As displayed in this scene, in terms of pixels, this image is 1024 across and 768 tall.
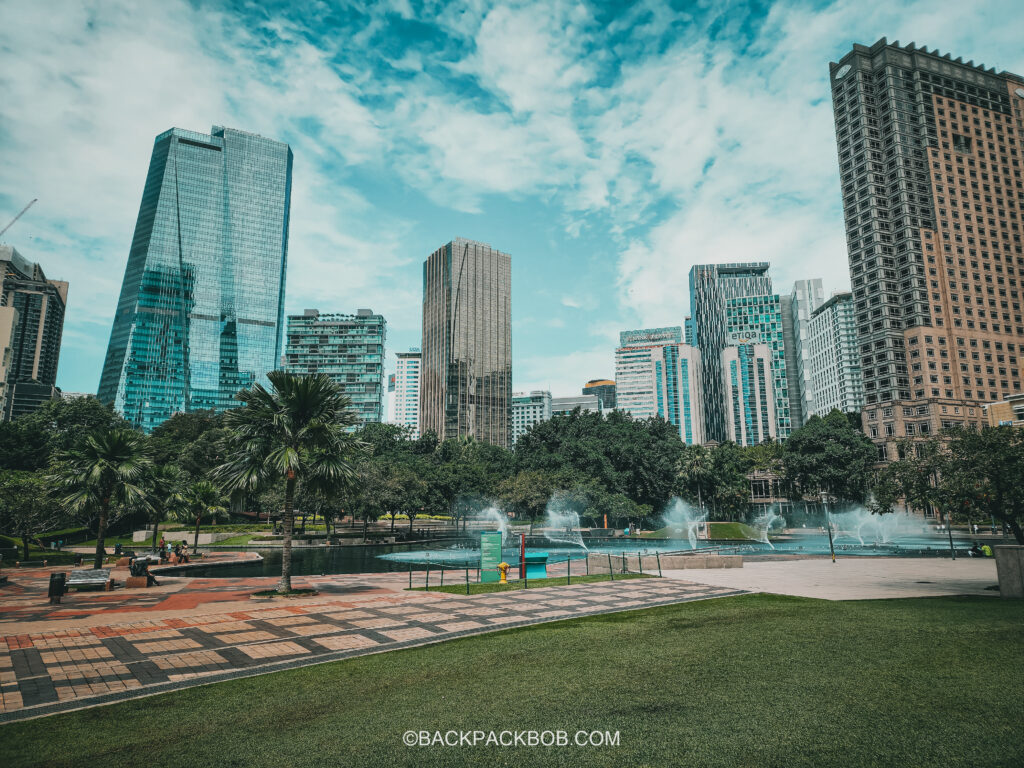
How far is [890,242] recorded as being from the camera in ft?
375

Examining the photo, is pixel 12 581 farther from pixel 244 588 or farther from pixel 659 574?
pixel 659 574

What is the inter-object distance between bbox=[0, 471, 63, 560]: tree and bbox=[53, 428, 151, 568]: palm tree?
39.2ft

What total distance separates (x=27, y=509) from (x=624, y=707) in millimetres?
44344

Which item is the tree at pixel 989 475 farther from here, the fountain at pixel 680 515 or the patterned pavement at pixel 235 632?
the fountain at pixel 680 515

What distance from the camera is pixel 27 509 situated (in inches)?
1467

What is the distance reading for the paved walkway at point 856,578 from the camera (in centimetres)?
1997

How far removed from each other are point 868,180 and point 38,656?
457 feet

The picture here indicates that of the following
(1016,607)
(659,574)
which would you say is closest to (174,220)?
(659,574)

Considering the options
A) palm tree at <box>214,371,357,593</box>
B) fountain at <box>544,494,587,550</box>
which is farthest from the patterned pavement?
fountain at <box>544,494,587,550</box>

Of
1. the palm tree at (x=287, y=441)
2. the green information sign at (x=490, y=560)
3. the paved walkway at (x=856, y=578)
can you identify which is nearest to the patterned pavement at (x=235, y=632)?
the paved walkway at (x=856, y=578)

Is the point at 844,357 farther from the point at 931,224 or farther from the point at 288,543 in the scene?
the point at 288,543

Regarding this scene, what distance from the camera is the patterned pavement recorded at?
9508 mm

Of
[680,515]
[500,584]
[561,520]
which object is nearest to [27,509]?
[500,584]

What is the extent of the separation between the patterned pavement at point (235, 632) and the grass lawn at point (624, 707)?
1.03m
